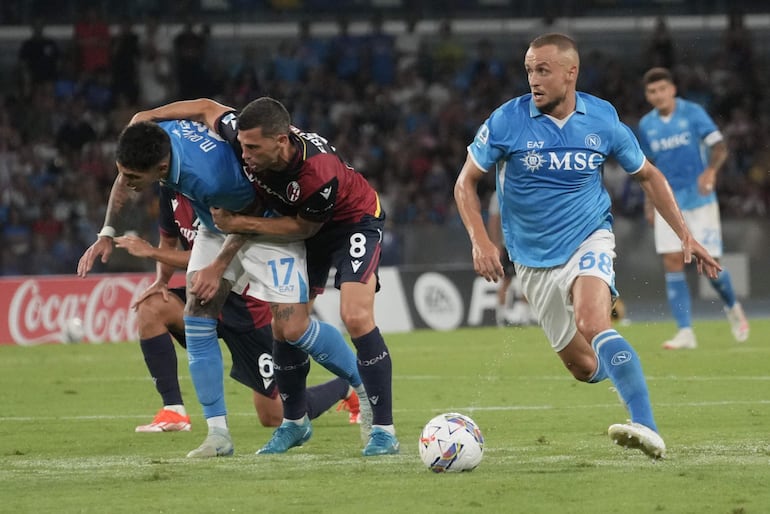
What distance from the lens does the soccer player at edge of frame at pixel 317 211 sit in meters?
6.57

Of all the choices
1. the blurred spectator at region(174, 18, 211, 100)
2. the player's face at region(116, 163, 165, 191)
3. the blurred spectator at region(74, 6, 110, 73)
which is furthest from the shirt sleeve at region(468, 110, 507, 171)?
the blurred spectator at region(74, 6, 110, 73)

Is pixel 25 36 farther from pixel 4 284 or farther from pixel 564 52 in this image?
pixel 564 52

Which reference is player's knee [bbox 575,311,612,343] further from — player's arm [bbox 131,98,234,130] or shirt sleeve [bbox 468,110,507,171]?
player's arm [bbox 131,98,234,130]

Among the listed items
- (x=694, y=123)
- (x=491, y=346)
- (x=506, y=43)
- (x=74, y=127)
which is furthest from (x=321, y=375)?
(x=506, y=43)

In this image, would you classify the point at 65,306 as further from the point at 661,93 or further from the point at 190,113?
the point at 190,113

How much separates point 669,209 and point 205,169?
2327 millimetres

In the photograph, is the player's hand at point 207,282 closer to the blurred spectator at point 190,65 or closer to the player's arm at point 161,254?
the player's arm at point 161,254

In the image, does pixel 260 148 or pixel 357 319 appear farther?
pixel 357 319

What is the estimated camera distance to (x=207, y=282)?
7004 millimetres

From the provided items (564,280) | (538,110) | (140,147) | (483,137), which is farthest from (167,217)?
(564,280)

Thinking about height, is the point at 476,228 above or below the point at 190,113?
below

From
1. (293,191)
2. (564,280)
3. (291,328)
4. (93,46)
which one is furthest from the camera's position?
(93,46)

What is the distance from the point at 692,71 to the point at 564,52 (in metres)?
17.1

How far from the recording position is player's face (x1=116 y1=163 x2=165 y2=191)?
6.47 metres
